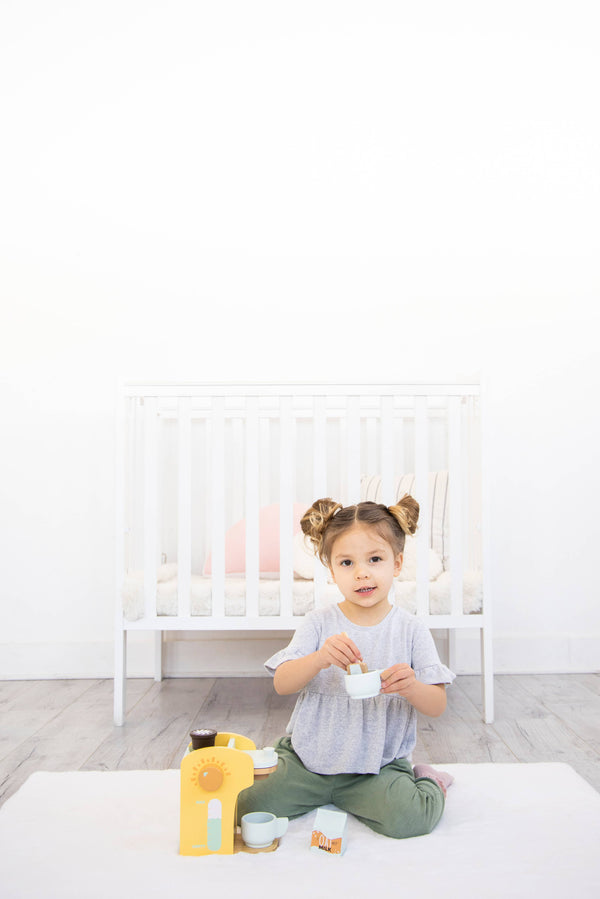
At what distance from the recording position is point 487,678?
5.77 ft

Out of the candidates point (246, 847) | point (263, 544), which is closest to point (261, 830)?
point (246, 847)

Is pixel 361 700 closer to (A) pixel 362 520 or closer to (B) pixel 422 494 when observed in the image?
(A) pixel 362 520

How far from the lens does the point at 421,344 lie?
7.62 feet

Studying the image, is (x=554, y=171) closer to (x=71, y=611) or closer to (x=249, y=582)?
(x=249, y=582)

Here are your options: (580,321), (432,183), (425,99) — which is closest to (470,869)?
(580,321)

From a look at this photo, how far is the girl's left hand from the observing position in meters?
1.05

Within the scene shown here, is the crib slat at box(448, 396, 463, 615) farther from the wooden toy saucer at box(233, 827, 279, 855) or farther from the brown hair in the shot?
the wooden toy saucer at box(233, 827, 279, 855)

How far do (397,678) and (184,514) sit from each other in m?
0.83

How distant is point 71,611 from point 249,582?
0.77m

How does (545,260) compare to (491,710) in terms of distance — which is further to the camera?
(545,260)

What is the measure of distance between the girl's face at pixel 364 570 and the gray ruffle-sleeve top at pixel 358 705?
20 mm

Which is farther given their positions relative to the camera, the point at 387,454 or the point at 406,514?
the point at 387,454

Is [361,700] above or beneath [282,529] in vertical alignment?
beneath

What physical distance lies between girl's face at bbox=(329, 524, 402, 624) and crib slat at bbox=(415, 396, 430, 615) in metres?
0.56
